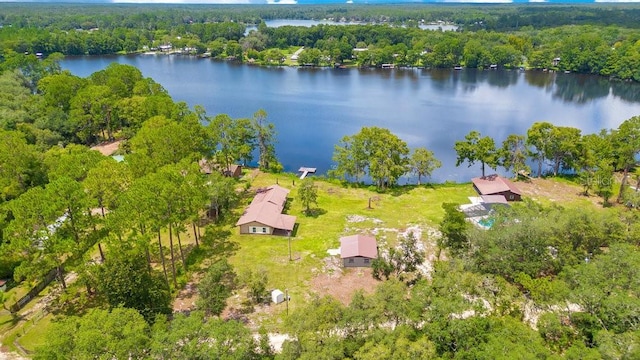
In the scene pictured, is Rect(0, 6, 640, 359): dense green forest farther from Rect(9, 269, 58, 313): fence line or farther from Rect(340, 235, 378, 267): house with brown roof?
Rect(340, 235, 378, 267): house with brown roof

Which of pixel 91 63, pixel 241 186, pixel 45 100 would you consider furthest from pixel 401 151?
pixel 91 63

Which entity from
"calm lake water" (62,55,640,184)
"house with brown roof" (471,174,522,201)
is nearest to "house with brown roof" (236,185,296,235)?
"calm lake water" (62,55,640,184)

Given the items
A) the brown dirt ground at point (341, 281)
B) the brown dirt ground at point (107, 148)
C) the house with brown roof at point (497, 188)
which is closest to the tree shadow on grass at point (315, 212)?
the brown dirt ground at point (341, 281)

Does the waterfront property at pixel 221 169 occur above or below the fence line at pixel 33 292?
above

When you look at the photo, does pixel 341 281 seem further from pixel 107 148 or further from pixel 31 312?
pixel 107 148

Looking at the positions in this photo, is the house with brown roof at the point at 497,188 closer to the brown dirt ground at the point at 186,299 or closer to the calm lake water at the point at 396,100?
the calm lake water at the point at 396,100

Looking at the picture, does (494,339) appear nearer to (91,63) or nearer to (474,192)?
(474,192)

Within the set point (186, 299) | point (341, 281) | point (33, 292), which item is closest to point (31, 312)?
point (33, 292)
